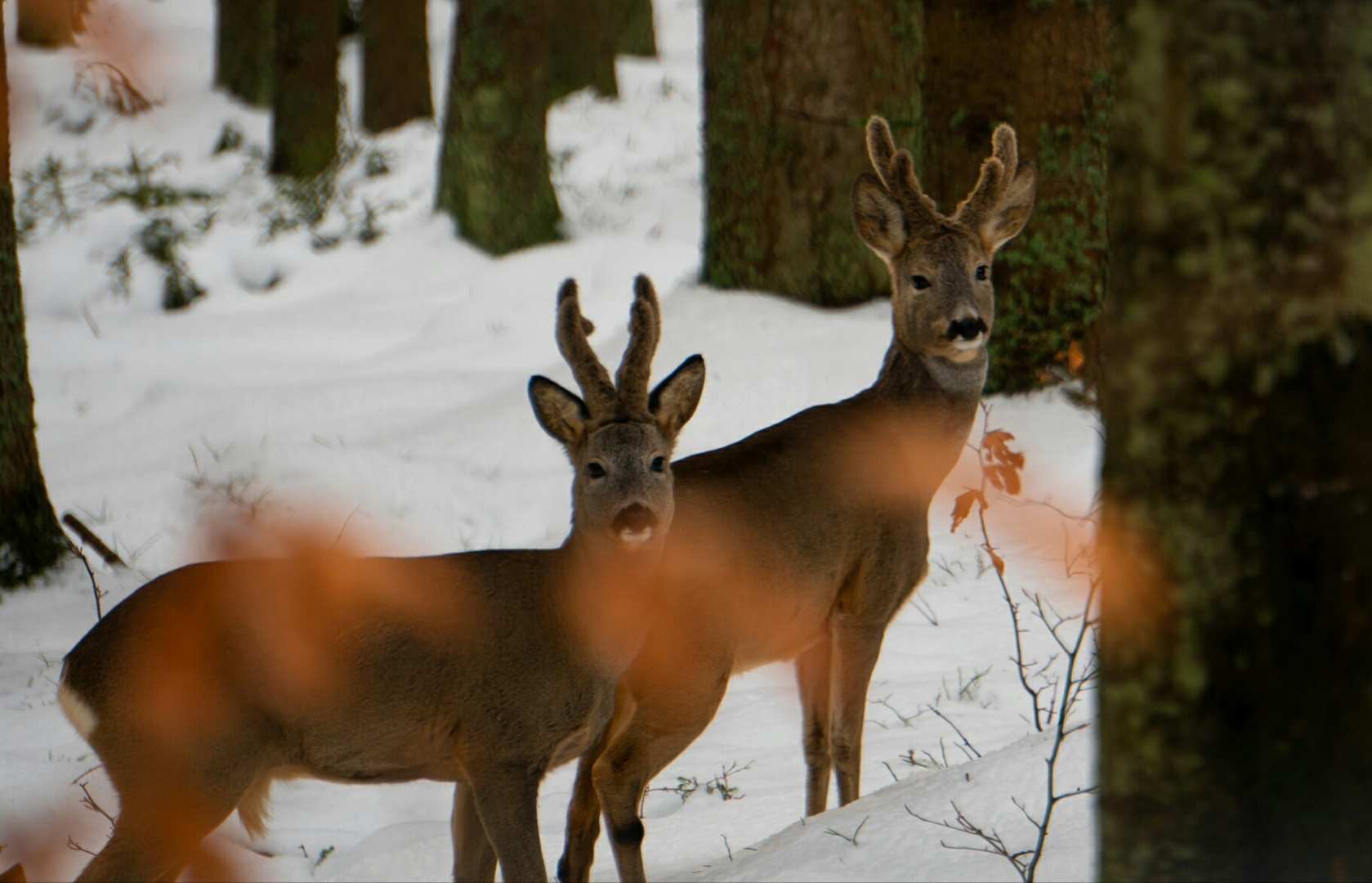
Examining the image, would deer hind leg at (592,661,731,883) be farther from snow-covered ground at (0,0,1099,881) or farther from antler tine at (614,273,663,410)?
antler tine at (614,273,663,410)

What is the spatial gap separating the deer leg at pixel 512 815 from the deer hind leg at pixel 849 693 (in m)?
1.14

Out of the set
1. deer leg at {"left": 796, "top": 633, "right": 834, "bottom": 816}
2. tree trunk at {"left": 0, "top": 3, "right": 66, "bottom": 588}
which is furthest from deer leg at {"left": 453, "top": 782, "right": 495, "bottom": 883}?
tree trunk at {"left": 0, "top": 3, "right": 66, "bottom": 588}

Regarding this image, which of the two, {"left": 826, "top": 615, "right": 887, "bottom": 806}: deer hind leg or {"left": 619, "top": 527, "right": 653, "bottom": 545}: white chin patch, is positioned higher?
{"left": 619, "top": 527, "right": 653, "bottom": 545}: white chin patch

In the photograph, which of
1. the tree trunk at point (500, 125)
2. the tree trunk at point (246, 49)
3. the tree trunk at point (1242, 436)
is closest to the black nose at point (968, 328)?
the tree trunk at point (1242, 436)

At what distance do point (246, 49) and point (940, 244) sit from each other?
17082mm

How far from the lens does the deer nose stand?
386 cm

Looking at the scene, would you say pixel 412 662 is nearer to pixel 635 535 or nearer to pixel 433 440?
pixel 635 535

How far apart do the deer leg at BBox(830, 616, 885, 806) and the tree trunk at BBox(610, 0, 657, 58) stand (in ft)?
58.2

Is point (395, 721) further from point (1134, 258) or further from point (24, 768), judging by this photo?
point (1134, 258)

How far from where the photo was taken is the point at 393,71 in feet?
58.1

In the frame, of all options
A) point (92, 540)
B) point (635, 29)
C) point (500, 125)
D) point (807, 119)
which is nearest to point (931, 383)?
point (92, 540)

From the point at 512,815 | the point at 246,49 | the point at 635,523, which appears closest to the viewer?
the point at 512,815

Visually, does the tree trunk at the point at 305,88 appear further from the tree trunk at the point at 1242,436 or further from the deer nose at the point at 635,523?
the tree trunk at the point at 1242,436

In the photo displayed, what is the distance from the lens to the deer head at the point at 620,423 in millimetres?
3961
